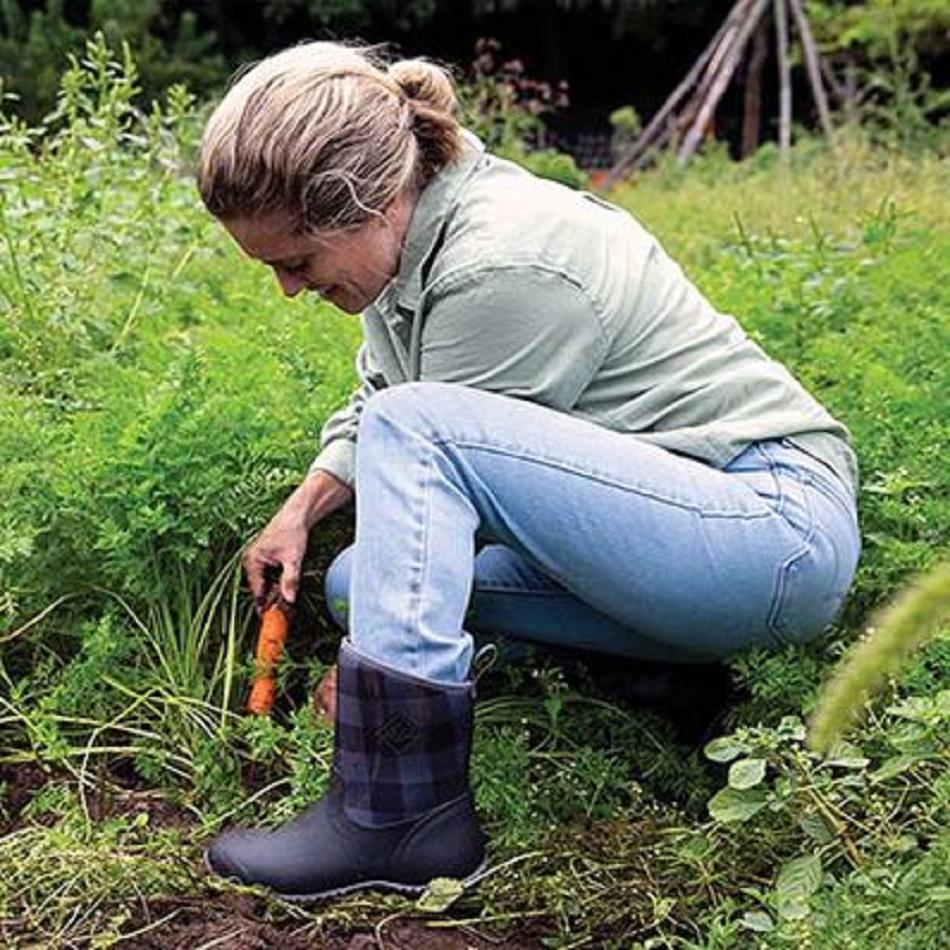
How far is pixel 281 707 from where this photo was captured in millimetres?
2943

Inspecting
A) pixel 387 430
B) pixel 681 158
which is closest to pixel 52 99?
pixel 681 158

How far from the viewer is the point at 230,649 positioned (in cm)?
287

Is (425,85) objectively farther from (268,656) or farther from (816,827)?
(816,827)

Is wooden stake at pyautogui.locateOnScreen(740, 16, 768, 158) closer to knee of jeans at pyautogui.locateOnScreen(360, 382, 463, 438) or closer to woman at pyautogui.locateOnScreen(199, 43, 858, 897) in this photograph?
woman at pyautogui.locateOnScreen(199, 43, 858, 897)

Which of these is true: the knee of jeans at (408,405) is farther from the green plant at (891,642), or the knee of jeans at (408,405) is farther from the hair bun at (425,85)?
the green plant at (891,642)

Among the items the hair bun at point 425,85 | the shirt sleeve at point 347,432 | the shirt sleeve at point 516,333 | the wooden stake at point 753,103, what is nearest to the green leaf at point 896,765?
the shirt sleeve at point 516,333

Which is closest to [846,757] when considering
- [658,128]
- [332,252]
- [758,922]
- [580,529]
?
[758,922]

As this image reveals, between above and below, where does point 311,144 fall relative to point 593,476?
above

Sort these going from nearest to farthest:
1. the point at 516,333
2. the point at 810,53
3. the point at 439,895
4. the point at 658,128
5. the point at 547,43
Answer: the point at 439,895
the point at 516,333
the point at 810,53
the point at 658,128
the point at 547,43

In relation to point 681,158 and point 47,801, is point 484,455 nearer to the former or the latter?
point 47,801

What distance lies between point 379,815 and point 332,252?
2.43 feet

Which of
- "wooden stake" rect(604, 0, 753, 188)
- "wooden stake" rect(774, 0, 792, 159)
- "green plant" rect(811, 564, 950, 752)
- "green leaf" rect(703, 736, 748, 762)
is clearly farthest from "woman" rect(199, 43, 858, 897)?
"wooden stake" rect(604, 0, 753, 188)

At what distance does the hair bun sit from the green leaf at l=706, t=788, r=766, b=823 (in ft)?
3.31

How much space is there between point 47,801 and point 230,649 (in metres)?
0.36
